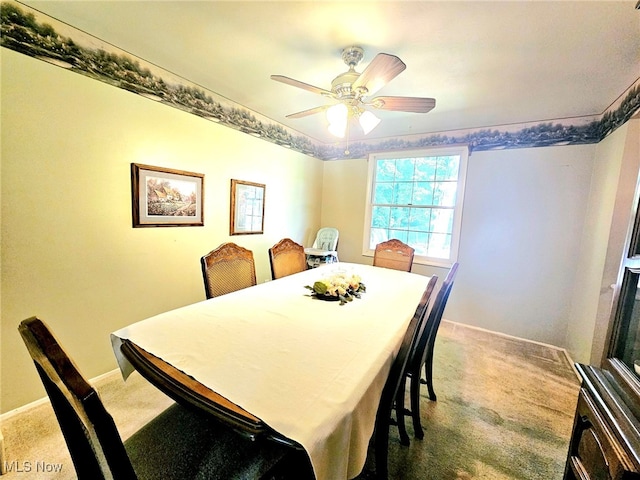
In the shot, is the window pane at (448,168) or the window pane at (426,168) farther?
the window pane at (426,168)

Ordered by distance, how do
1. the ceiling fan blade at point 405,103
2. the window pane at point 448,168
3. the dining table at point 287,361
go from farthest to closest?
the window pane at point 448,168, the ceiling fan blade at point 405,103, the dining table at point 287,361

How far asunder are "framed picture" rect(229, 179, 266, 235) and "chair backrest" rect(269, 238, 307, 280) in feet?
2.39

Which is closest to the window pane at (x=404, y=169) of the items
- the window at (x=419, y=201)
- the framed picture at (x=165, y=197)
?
the window at (x=419, y=201)

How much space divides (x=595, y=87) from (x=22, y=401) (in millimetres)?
4784

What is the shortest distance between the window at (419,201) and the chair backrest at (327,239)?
47 cm

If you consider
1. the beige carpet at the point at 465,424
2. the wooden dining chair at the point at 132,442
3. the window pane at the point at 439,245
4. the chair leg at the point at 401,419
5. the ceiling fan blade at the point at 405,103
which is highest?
the ceiling fan blade at the point at 405,103

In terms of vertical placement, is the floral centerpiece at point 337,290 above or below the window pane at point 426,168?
below

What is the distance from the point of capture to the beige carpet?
1420 millimetres

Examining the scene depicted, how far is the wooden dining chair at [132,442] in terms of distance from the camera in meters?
0.53

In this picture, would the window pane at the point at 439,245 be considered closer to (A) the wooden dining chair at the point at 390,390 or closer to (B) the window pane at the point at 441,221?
(B) the window pane at the point at 441,221

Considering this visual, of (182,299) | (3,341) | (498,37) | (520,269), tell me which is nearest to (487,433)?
(520,269)

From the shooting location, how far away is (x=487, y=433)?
1692mm

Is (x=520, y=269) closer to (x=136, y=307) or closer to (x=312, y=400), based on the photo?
(x=312, y=400)

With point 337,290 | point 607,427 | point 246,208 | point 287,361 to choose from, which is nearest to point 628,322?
point 607,427
